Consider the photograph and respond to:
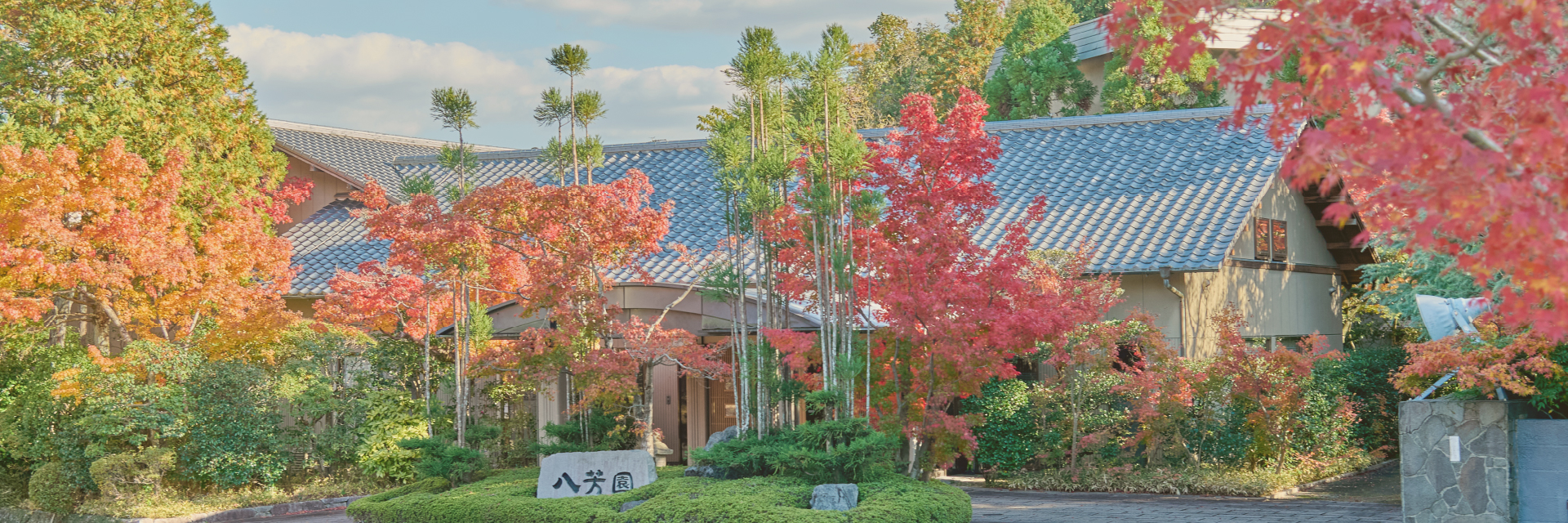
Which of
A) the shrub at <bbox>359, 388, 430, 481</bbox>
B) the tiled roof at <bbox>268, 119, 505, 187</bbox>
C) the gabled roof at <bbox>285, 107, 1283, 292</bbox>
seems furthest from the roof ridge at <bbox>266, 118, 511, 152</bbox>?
the shrub at <bbox>359, 388, 430, 481</bbox>

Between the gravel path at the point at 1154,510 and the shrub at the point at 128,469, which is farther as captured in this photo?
the shrub at the point at 128,469

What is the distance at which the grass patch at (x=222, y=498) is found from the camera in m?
12.4

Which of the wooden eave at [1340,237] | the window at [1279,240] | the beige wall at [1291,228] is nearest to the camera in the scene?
the beige wall at [1291,228]

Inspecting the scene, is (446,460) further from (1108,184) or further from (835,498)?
(1108,184)

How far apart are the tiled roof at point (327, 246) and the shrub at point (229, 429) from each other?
3.81 meters

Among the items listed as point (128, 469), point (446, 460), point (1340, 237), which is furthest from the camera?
point (1340, 237)

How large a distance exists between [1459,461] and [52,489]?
13.7m

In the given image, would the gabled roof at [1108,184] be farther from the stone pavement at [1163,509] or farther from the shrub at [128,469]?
the shrub at [128,469]

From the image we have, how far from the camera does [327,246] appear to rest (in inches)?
749

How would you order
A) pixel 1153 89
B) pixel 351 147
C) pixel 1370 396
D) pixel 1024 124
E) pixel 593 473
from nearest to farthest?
pixel 593 473 < pixel 1370 396 < pixel 1024 124 < pixel 1153 89 < pixel 351 147

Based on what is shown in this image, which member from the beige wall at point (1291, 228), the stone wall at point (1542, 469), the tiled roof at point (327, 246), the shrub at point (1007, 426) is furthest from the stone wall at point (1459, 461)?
the tiled roof at point (327, 246)

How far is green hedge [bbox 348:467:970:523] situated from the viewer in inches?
318

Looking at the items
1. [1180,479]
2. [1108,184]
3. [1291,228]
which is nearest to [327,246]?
[1108,184]

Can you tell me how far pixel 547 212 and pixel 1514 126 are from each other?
8.69 m
